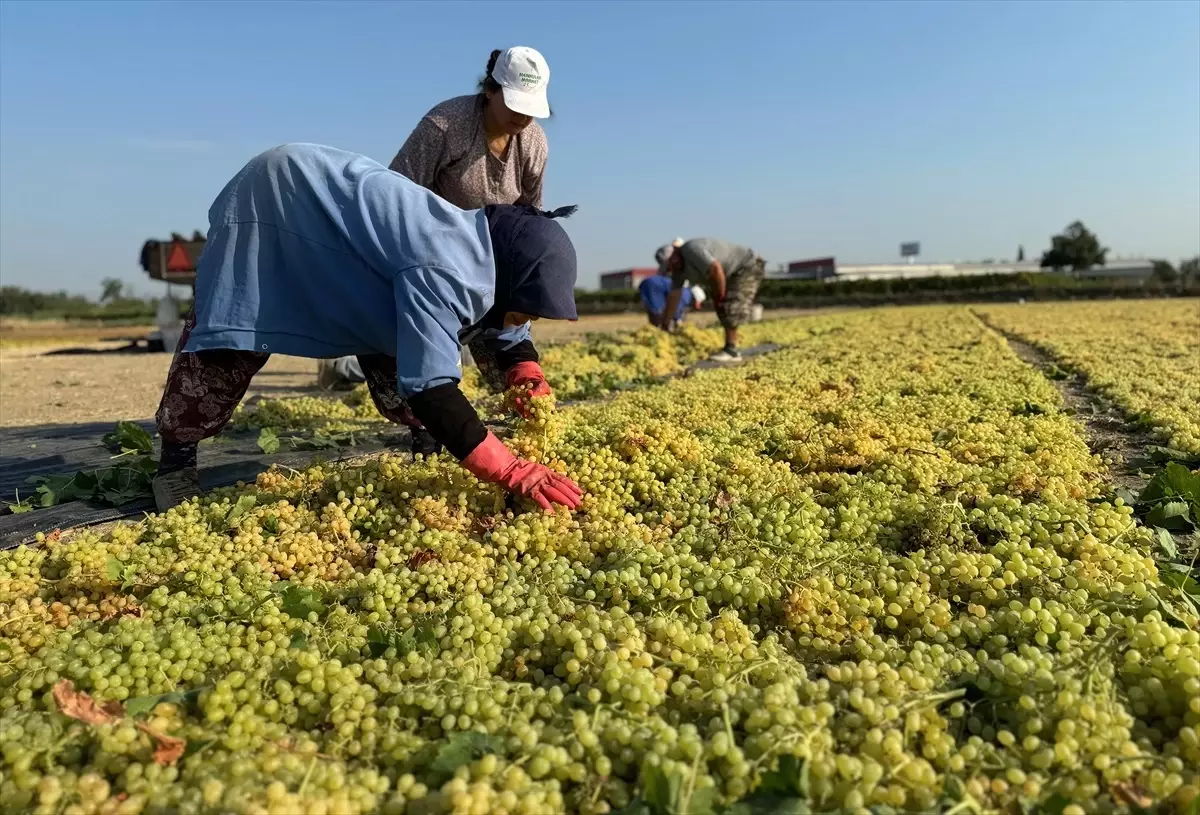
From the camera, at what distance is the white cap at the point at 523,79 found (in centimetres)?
379

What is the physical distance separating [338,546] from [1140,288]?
3613 cm

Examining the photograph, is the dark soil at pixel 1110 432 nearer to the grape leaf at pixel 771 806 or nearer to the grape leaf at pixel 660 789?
the grape leaf at pixel 771 806

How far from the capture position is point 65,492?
3.63 meters

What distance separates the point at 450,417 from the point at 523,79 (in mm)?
1924

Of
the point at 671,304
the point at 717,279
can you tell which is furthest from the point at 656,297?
the point at 717,279

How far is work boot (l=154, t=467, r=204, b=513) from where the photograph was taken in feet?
11.0

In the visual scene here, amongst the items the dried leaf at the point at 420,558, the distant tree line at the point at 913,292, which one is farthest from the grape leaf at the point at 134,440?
the distant tree line at the point at 913,292

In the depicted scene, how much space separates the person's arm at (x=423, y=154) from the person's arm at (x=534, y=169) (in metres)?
0.51

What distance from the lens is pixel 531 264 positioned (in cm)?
293

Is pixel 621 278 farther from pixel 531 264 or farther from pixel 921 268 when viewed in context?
pixel 531 264

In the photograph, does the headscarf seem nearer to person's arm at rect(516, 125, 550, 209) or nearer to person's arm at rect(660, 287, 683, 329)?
person's arm at rect(516, 125, 550, 209)

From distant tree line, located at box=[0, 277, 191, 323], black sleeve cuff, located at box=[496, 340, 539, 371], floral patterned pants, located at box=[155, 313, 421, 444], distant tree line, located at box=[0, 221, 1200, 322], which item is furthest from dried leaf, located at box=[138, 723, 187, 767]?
distant tree line, located at box=[0, 277, 191, 323]

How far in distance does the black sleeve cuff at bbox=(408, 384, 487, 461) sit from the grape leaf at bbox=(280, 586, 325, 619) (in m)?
0.76

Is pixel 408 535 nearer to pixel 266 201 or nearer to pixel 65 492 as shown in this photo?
pixel 266 201
